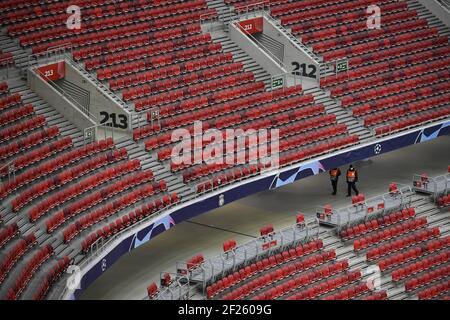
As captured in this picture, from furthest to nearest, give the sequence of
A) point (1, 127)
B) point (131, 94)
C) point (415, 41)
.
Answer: point (415, 41) < point (131, 94) < point (1, 127)

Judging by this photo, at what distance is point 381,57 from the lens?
42.3 metres

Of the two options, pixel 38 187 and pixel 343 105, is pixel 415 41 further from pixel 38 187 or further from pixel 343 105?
pixel 38 187

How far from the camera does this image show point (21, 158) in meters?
32.0

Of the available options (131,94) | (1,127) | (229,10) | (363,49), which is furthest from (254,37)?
(1,127)

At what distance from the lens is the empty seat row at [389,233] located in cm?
3419

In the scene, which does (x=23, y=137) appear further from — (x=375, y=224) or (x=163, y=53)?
(x=375, y=224)

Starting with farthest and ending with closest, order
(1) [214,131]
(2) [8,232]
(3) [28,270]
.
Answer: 1. (1) [214,131]
2. (2) [8,232]
3. (3) [28,270]

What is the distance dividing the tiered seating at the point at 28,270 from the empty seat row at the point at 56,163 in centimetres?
220

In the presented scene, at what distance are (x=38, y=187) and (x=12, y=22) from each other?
770cm

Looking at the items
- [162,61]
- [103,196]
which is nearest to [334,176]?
[162,61]

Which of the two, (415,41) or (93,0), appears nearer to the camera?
(93,0)

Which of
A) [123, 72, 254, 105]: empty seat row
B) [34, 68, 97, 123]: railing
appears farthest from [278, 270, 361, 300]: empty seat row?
[34, 68, 97, 123]: railing

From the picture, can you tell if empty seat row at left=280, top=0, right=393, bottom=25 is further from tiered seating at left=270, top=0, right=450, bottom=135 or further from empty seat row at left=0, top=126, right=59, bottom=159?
empty seat row at left=0, top=126, right=59, bottom=159

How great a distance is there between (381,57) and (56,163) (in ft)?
47.4
